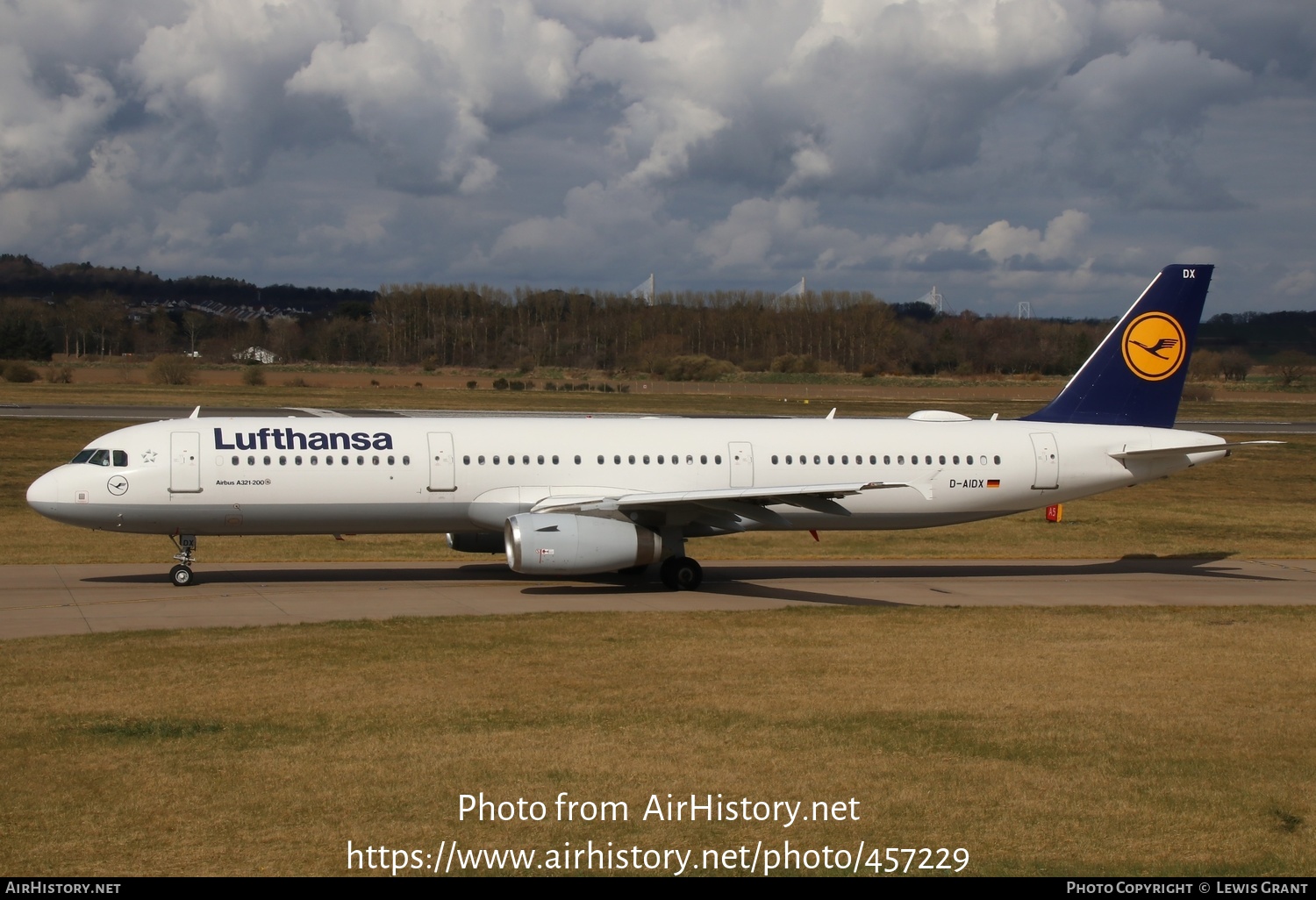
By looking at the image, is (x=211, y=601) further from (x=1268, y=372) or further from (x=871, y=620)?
(x=1268, y=372)

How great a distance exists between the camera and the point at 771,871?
10117mm

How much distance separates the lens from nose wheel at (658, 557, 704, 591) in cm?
2630

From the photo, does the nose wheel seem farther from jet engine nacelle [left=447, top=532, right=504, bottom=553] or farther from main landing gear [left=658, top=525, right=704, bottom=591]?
jet engine nacelle [left=447, top=532, right=504, bottom=553]

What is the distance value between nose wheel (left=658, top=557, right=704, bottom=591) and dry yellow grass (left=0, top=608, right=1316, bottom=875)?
5010mm

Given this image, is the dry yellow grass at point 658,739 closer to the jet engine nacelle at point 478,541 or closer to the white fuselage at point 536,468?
the white fuselage at point 536,468

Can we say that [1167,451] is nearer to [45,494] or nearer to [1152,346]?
[1152,346]

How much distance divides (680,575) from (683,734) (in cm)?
1220

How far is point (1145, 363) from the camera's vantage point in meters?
30.4

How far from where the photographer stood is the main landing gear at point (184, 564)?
2538 cm

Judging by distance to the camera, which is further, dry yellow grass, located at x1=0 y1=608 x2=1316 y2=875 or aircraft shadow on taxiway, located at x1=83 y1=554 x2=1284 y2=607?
aircraft shadow on taxiway, located at x1=83 y1=554 x2=1284 y2=607

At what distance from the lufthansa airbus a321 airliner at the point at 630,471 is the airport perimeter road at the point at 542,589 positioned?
1087 millimetres

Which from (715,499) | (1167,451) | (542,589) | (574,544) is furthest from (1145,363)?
(542,589)

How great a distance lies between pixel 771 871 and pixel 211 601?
16.5m

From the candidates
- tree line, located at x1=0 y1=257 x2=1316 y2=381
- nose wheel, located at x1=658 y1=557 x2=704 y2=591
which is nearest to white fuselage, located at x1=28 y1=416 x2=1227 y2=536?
nose wheel, located at x1=658 y1=557 x2=704 y2=591
